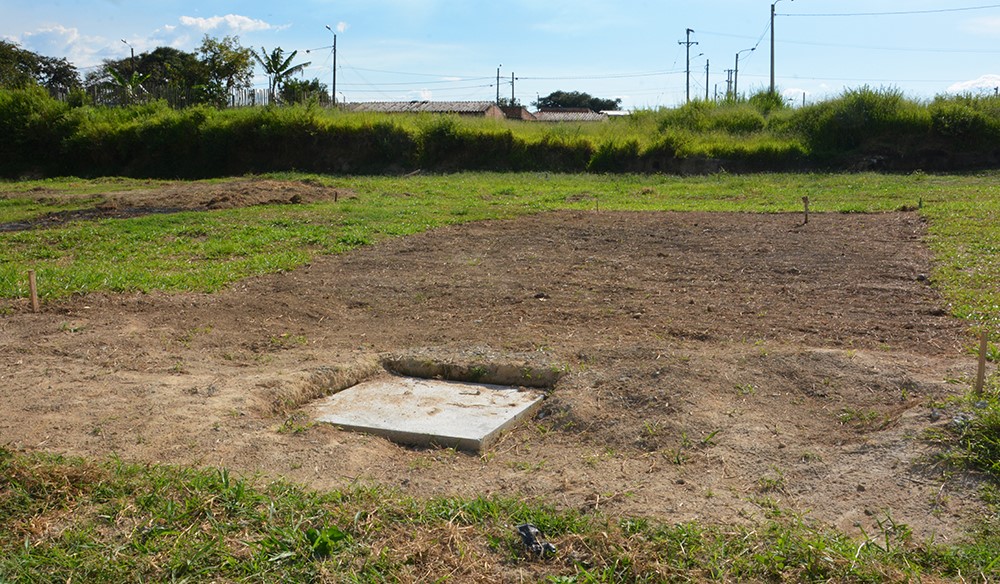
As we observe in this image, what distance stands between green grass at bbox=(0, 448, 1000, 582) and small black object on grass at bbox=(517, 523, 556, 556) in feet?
0.12

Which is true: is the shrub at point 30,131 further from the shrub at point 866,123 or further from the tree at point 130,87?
the shrub at point 866,123

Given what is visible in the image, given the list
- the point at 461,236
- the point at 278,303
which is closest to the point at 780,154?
the point at 461,236

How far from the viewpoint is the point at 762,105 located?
103 feet

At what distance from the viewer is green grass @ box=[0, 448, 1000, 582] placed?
302 centimetres

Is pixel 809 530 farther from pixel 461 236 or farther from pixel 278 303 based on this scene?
pixel 461 236

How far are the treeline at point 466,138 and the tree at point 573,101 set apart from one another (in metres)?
47.8

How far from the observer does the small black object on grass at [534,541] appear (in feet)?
10.5

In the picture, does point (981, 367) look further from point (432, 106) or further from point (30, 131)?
point (432, 106)

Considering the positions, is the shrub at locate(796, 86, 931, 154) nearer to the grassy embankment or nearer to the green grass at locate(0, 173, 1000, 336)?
the green grass at locate(0, 173, 1000, 336)

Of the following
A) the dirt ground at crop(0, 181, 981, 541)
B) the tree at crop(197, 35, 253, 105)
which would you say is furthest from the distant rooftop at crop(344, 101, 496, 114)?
the dirt ground at crop(0, 181, 981, 541)

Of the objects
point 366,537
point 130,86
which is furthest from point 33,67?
point 366,537

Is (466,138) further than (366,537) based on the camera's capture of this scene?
Yes

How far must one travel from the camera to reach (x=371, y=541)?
128 inches

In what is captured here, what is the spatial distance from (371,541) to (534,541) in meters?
0.63
